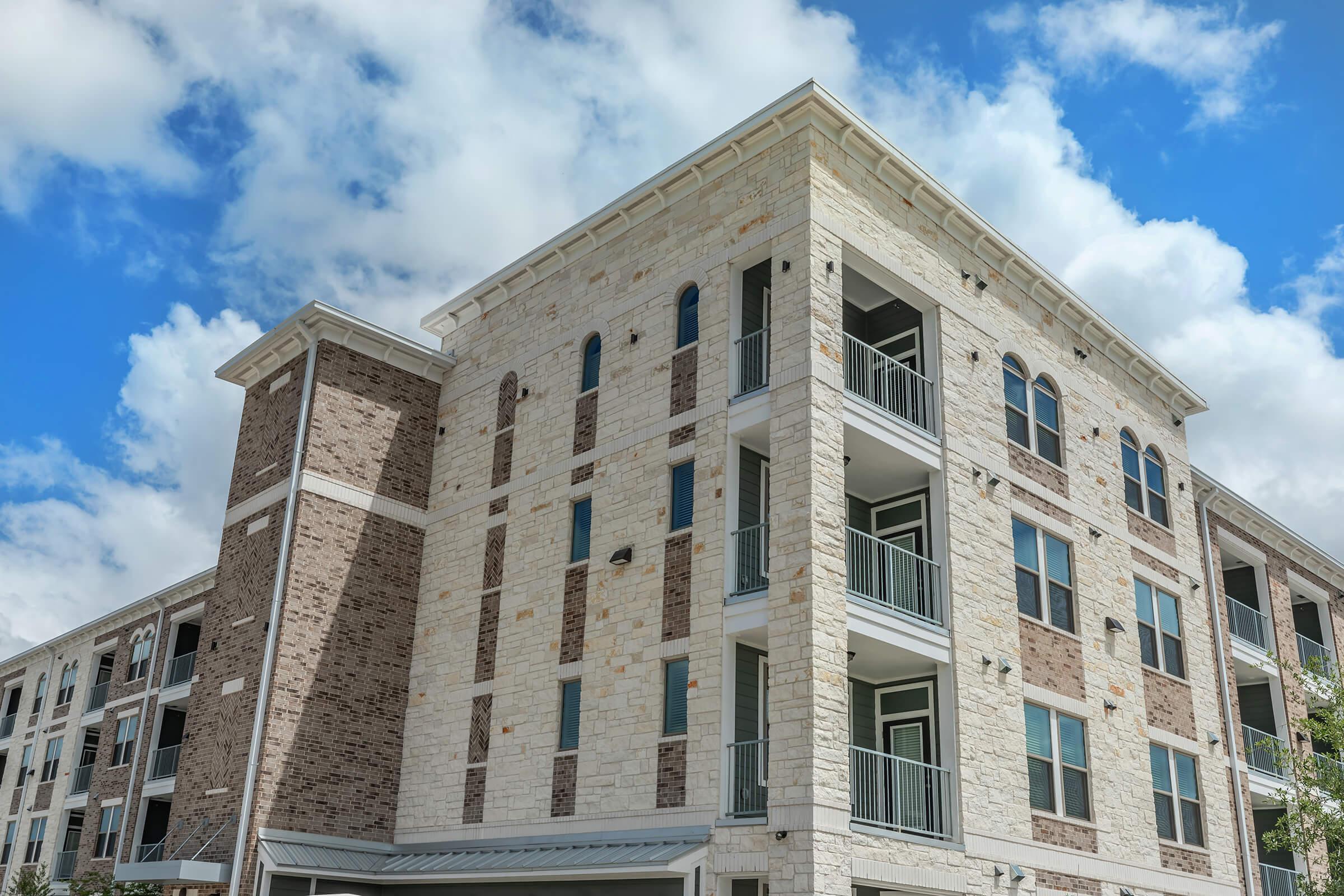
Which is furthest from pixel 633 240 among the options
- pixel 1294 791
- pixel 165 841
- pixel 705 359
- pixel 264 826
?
pixel 1294 791

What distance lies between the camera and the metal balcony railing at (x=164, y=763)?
104 ft

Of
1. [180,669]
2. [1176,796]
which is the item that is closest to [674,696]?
[1176,796]

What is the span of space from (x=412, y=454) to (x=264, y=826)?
7545mm

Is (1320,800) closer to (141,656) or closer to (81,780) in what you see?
(141,656)

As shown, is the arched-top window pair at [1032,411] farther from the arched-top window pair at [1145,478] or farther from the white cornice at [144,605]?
the white cornice at [144,605]

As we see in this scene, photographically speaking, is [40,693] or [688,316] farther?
[40,693]

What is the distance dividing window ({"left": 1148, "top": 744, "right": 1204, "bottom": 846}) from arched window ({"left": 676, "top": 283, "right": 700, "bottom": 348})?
431 inches

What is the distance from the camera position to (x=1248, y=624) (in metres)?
28.2

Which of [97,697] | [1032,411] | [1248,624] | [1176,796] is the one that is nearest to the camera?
[1176,796]

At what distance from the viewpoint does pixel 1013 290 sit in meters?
21.8

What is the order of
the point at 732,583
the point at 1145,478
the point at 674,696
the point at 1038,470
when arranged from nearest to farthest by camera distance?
1. the point at 732,583
2. the point at 674,696
3. the point at 1038,470
4. the point at 1145,478

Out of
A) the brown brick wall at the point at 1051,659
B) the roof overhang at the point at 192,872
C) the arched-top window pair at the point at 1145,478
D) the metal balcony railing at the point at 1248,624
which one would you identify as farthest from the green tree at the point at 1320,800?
the roof overhang at the point at 192,872

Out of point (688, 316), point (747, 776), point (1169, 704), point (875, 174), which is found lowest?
point (747, 776)

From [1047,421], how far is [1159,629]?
4780 mm
